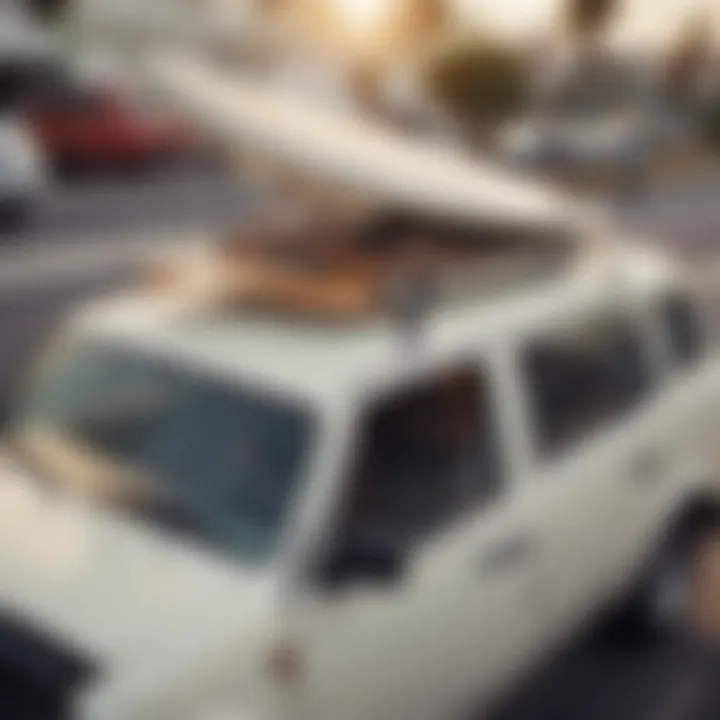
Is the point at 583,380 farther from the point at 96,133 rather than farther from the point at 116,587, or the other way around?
the point at 96,133

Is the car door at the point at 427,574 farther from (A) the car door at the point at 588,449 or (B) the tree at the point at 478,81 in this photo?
(B) the tree at the point at 478,81

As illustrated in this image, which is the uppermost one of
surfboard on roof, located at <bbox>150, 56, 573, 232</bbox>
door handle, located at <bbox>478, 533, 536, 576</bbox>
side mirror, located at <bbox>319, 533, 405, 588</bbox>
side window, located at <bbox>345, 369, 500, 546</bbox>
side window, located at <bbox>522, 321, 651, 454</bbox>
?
surfboard on roof, located at <bbox>150, 56, 573, 232</bbox>

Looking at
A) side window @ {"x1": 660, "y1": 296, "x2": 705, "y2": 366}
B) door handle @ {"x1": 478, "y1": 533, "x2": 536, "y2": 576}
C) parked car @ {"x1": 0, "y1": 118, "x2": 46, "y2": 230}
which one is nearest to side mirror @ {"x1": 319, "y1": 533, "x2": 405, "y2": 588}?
door handle @ {"x1": 478, "y1": 533, "x2": 536, "y2": 576}

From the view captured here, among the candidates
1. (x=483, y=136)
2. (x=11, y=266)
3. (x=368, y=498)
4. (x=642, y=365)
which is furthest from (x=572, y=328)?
(x=483, y=136)

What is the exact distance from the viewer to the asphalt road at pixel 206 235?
470cm

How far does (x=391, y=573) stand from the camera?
10.7 ft

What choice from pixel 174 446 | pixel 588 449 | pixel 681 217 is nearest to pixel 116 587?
pixel 174 446

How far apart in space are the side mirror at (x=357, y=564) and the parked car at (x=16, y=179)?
366 inches

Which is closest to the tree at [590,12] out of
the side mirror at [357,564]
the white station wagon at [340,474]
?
the white station wagon at [340,474]

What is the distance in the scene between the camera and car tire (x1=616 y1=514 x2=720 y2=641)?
16.0 ft

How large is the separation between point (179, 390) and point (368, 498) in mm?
618

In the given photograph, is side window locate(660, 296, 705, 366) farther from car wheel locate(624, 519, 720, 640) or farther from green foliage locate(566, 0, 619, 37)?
green foliage locate(566, 0, 619, 37)

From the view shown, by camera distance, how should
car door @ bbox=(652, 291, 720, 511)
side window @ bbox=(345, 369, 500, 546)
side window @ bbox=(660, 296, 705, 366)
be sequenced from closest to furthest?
side window @ bbox=(345, 369, 500, 546)
car door @ bbox=(652, 291, 720, 511)
side window @ bbox=(660, 296, 705, 366)

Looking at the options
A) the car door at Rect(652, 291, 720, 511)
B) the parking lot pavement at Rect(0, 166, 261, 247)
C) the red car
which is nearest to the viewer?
the car door at Rect(652, 291, 720, 511)
